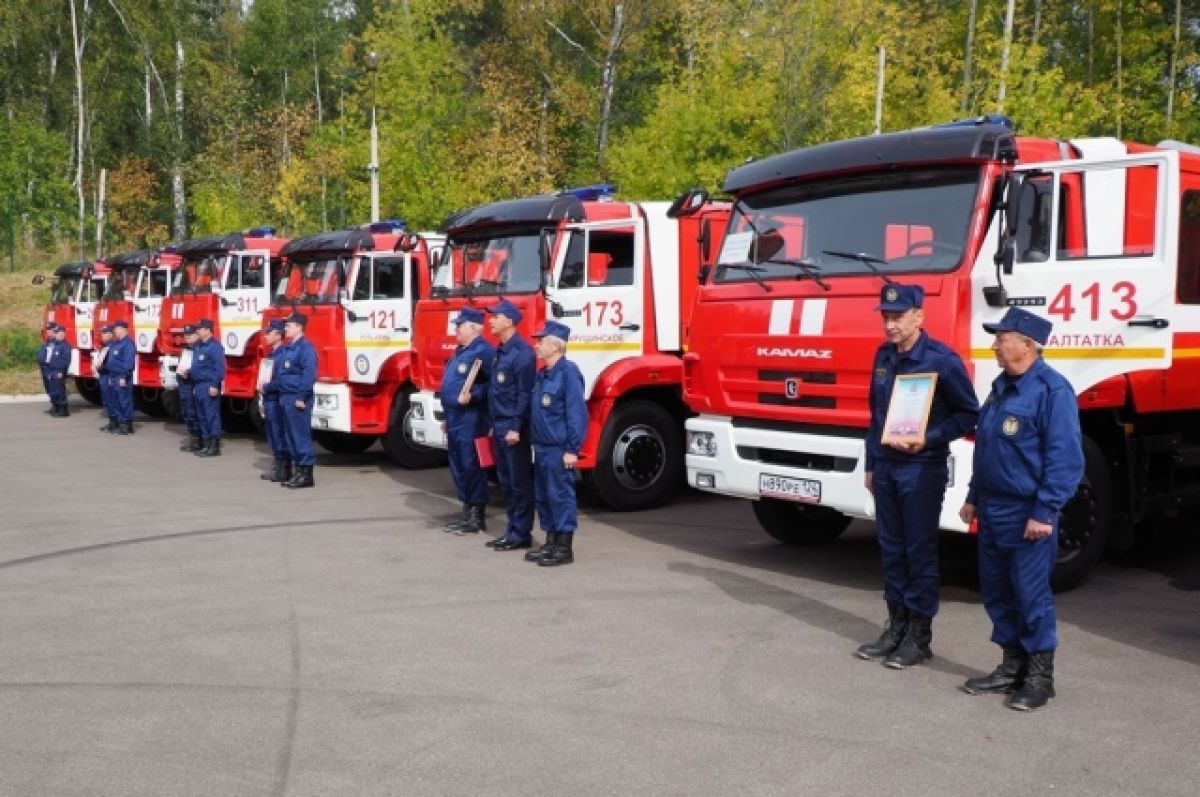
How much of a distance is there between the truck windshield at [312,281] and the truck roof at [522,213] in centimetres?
259

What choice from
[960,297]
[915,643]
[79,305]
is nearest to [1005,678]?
[915,643]

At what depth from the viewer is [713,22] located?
27391 millimetres

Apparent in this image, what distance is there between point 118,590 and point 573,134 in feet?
Answer: 102

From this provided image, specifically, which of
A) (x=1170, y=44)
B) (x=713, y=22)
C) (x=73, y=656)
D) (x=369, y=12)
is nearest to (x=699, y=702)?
(x=73, y=656)

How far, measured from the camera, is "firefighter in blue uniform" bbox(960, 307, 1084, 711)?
4895 mm

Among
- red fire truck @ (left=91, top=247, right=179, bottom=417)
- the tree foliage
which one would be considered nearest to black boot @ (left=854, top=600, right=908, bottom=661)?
red fire truck @ (left=91, top=247, right=179, bottom=417)

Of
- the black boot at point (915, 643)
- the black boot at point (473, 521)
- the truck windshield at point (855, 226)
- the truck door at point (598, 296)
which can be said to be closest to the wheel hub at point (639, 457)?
the truck door at point (598, 296)

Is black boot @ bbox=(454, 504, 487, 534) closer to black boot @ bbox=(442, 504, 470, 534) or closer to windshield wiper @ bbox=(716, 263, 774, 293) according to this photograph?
black boot @ bbox=(442, 504, 470, 534)

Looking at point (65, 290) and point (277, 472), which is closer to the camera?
point (277, 472)

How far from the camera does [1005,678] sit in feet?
17.0

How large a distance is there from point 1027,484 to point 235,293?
12.5 metres

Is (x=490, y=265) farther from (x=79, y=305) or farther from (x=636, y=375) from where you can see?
(x=79, y=305)

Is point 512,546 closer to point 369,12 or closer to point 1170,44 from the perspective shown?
point 1170,44

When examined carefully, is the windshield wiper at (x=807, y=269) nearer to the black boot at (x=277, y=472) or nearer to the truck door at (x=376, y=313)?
the truck door at (x=376, y=313)
